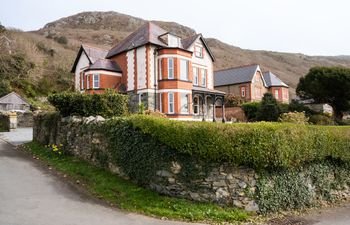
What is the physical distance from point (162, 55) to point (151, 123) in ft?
60.5

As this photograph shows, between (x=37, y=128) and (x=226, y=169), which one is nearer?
(x=226, y=169)

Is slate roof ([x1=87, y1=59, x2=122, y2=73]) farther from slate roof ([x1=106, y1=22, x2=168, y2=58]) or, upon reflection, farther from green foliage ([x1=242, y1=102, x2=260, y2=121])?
green foliage ([x1=242, y1=102, x2=260, y2=121])

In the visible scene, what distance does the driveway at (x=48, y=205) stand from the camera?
20.9 ft

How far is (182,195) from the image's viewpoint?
7.89m

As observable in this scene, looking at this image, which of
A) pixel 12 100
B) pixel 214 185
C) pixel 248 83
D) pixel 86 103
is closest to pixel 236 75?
pixel 248 83

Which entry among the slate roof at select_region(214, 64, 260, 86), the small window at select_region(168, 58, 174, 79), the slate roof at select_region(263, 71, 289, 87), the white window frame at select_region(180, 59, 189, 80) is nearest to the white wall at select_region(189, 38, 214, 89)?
the white window frame at select_region(180, 59, 189, 80)

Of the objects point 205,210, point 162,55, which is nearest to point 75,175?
point 205,210

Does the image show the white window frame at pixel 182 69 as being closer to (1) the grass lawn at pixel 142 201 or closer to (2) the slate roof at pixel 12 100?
(1) the grass lawn at pixel 142 201

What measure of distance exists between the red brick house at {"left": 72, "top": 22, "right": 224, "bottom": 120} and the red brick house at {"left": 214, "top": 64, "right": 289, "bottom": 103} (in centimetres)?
1496

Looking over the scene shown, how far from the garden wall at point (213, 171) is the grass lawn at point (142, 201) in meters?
0.25

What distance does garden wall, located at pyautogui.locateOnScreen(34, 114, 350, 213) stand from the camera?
7605mm

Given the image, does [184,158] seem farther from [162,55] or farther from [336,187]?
[162,55]

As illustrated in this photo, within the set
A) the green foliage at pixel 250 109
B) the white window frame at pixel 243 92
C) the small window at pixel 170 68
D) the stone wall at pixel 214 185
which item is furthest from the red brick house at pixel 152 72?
the stone wall at pixel 214 185

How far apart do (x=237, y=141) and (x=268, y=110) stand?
68.1 ft
